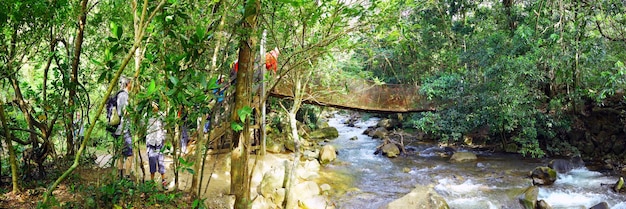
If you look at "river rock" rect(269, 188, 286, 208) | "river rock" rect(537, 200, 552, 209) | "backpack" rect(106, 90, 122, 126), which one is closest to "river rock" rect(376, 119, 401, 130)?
"river rock" rect(537, 200, 552, 209)

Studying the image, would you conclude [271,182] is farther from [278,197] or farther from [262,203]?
[262,203]

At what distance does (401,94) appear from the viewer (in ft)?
30.2

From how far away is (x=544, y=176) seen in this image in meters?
6.73

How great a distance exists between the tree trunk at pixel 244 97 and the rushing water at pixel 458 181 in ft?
11.8

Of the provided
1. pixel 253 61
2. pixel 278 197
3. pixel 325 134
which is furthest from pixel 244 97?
pixel 325 134

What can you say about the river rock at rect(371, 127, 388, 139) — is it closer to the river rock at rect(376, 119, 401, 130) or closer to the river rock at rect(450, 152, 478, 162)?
the river rock at rect(376, 119, 401, 130)

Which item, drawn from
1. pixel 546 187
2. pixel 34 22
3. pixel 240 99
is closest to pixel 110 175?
pixel 240 99

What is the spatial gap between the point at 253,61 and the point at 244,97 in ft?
0.76

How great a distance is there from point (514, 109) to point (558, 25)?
1668 millimetres

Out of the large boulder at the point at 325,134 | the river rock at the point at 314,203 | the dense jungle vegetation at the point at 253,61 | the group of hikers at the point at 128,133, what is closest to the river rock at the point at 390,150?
the dense jungle vegetation at the point at 253,61

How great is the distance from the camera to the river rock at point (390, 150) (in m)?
9.72

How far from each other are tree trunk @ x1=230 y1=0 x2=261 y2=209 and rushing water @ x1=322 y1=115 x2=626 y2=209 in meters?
3.60

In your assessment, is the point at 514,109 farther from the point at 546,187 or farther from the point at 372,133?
the point at 372,133

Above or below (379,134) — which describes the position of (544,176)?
below
